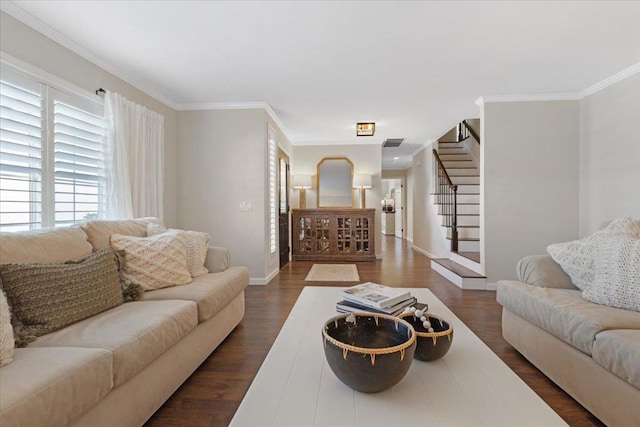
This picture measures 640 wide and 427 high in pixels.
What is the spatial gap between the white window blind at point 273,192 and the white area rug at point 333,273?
0.71 m

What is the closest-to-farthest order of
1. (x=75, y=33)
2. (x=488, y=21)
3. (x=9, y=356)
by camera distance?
(x=9, y=356) → (x=488, y=21) → (x=75, y=33)

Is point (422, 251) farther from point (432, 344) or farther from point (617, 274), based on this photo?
point (432, 344)

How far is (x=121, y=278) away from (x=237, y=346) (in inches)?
37.6

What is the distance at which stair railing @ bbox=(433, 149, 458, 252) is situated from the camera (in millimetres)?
5277

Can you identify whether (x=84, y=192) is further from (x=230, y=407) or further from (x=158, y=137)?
(x=230, y=407)

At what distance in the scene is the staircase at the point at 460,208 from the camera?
4.34 m

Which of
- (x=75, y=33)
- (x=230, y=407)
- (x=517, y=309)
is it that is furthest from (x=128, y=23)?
(x=517, y=309)

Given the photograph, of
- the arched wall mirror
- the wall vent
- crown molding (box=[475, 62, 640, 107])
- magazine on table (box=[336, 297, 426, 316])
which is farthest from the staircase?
magazine on table (box=[336, 297, 426, 316])

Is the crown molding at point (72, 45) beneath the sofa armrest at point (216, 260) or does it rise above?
above

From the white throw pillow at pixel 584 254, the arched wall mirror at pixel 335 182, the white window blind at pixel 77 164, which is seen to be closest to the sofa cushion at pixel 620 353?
the white throw pillow at pixel 584 254

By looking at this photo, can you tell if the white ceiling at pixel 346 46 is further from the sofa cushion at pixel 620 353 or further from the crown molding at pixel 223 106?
the sofa cushion at pixel 620 353

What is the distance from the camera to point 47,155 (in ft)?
8.07

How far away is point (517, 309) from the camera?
6.91ft

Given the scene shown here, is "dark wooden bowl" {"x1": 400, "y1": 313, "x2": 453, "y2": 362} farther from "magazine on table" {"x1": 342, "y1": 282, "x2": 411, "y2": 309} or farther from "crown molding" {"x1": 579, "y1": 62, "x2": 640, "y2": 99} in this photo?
"crown molding" {"x1": 579, "y1": 62, "x2": 640, "y2": 99}
